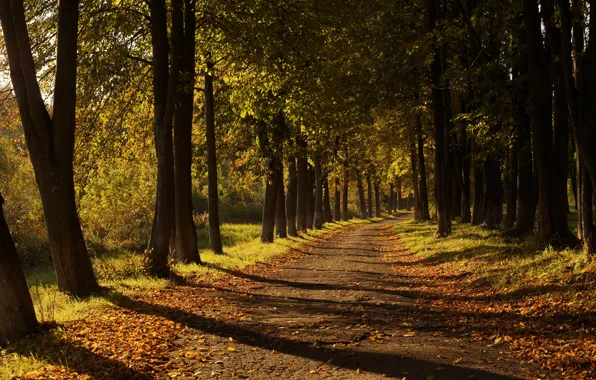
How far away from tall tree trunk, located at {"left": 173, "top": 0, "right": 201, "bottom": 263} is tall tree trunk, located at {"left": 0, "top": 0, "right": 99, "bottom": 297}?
16.0ft

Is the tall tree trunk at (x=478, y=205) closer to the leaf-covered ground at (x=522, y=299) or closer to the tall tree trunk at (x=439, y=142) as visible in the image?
the tall tree trunk at (x=439, y=142)

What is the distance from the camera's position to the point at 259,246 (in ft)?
79.1

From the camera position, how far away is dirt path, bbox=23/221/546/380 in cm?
632

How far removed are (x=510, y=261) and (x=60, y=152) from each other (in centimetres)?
998

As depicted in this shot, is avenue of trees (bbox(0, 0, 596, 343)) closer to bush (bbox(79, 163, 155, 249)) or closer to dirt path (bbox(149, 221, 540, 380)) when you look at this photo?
dirt path (bbox(149, 221, 540, 380))

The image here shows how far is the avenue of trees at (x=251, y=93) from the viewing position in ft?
33.7

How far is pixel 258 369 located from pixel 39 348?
273 cm

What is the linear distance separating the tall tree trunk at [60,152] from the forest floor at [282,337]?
1.13m

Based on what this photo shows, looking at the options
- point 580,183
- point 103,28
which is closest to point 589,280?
point 580,183

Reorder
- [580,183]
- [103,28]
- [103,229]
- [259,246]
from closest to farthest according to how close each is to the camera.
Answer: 1. [580,183]
2. [103,28]
3. [259,246]
4. [103,229]

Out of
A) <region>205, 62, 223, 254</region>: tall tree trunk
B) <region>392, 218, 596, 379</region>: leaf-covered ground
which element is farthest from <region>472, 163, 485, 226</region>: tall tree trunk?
<region>205, 62, 223, 254</region>: tall tree trunk

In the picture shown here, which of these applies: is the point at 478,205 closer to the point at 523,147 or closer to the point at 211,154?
the point at 523,147

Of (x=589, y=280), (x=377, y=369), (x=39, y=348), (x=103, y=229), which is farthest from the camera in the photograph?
(x=103, y=229)

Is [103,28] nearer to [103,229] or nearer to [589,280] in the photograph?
[589,280]
